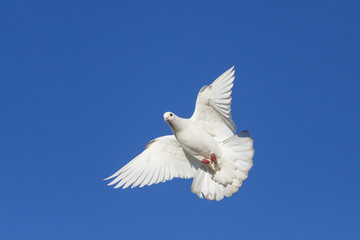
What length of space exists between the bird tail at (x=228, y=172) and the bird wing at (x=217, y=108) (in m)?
0.37

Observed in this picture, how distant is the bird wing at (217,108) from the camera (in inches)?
485

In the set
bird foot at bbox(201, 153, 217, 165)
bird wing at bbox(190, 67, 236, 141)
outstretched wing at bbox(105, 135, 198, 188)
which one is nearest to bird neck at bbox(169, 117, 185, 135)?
bird wing at bbox(190, 67, 236, 141)

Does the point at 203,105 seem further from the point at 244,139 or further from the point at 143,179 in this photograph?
the point at 143,179

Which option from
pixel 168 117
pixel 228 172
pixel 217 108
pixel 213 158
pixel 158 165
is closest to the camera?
pixel 217 108

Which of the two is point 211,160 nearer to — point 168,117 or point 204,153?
point 204,153

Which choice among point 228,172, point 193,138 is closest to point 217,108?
point 193,138

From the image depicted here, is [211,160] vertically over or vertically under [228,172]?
over

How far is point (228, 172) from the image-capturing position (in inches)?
518

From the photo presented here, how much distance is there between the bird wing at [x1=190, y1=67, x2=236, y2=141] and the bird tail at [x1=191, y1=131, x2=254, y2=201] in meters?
0.37

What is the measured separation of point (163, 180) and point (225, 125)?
2.62 m

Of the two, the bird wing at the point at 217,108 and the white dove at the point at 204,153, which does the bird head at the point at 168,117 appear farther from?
the bird wing at the point at 217,108

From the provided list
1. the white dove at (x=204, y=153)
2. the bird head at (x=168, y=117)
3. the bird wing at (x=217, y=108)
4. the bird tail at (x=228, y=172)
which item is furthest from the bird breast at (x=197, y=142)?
the bird head at (x=168, y=117)

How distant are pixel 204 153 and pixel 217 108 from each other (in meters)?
1.47

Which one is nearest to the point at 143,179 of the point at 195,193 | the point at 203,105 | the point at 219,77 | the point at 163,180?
the point at 163,180
